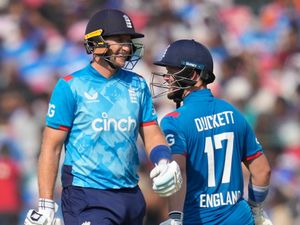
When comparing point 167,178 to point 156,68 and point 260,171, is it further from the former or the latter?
point 156,68

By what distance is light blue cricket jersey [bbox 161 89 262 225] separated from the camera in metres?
6.56

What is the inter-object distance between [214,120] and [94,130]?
833mm

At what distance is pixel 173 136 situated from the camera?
6562 mm

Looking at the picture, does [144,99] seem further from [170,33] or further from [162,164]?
[170,33]

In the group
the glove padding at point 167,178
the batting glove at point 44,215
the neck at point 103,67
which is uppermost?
the neck at point 103,67

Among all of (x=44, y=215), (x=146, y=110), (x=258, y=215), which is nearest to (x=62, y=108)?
(x=146, y=110)

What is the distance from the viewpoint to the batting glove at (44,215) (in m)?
6.19

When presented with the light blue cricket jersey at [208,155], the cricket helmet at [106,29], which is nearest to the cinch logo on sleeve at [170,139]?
the light blue cricket jersey at [208,155]

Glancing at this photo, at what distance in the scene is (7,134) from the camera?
462 inches

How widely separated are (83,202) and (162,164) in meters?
0.61

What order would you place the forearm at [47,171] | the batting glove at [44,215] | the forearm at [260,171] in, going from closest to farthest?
1. the batting glove at [44,215]
2. the forearm at [47,171]
3. the forearm at [260,171]

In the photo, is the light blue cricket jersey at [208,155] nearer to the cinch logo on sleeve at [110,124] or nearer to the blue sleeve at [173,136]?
the blue sleeve at [173,136]

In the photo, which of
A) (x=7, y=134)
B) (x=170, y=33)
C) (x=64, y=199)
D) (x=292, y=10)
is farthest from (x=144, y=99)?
(x=292, y=10)

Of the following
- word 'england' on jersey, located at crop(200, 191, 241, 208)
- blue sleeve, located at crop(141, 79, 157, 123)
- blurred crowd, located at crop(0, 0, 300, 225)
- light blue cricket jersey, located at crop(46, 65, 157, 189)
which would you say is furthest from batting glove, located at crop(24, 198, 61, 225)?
blurred crowd, located at crop(0, 0, 300, 225)
